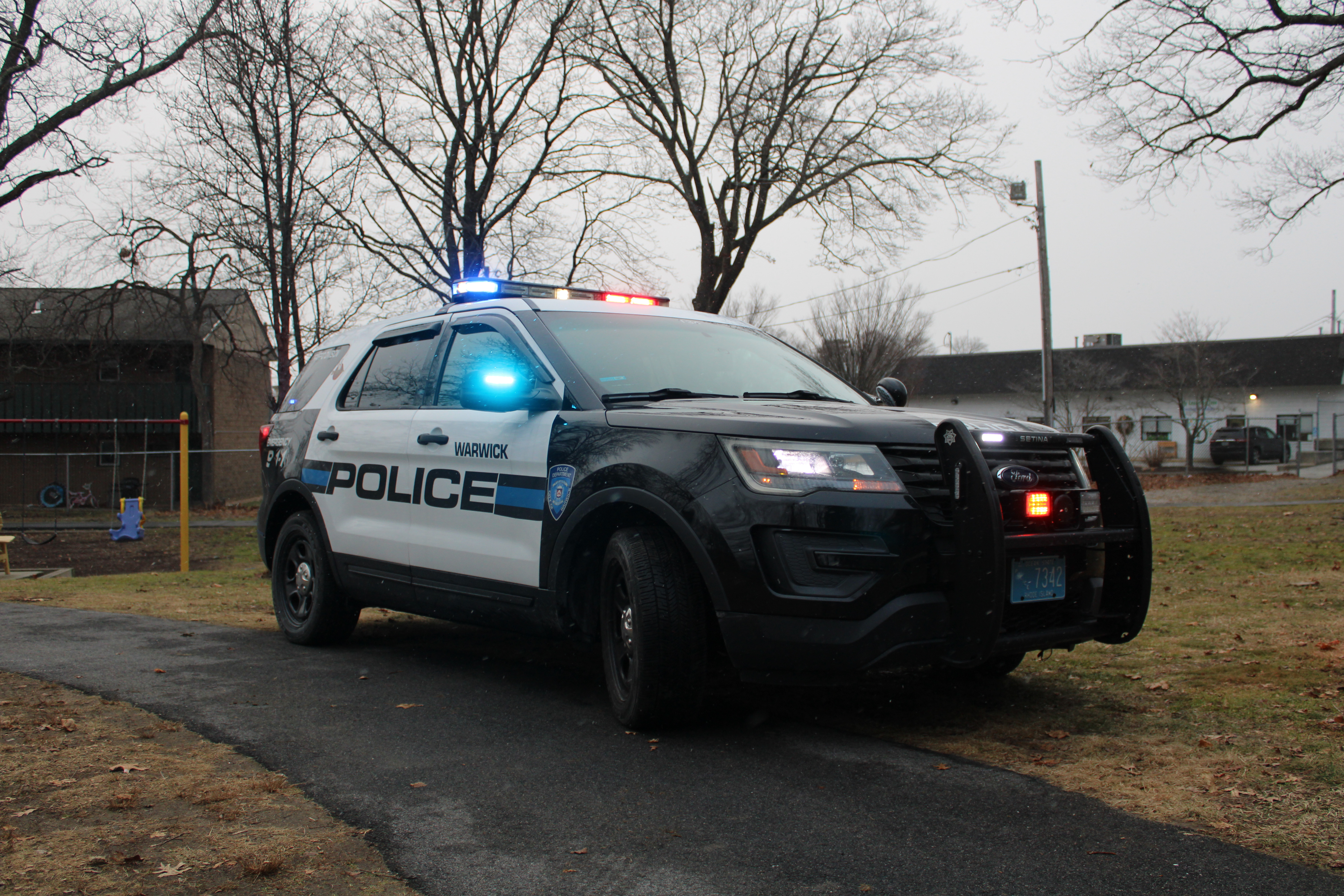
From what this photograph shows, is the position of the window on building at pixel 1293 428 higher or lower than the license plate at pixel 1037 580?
higher

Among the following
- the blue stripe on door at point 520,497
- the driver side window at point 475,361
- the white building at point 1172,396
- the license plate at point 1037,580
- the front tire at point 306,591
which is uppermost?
the white building at point 1172,396

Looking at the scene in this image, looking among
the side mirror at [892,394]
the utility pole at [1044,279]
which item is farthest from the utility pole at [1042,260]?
the side mirror at [892,394]

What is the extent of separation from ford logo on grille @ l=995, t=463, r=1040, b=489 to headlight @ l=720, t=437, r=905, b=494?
0.39m

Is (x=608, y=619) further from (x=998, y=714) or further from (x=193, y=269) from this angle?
(x=193, y=269)

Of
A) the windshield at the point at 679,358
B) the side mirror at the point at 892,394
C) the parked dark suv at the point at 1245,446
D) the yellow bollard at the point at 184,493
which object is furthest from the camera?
the parked dark suv at the point at 1245,446

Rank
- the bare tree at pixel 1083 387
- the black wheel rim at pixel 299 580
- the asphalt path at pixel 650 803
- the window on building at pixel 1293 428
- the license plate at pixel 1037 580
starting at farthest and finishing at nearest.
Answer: the bare tree at pixel 1083 387, the window on building at pixel 1293 428, the black wheel rim at pixel 299 580, the license plate at pixel 1037 580, the asphalt path at pixel 650 803

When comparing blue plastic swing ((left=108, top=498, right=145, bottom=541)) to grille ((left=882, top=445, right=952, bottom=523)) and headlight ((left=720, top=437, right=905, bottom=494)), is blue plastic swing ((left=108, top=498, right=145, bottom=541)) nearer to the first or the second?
headlight ((left=720, top=437, right=905, bottom=494))

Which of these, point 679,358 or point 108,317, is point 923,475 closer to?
point 679,358

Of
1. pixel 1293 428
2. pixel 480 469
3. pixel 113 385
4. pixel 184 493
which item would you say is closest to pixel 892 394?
pixel 480 469

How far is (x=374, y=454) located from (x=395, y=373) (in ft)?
1.55

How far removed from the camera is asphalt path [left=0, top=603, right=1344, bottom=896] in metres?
2.82

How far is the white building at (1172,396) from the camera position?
1829 inches

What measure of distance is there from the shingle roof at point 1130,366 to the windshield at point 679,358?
4093 centimetres

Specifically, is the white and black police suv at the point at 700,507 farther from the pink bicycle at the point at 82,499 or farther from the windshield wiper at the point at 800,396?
the pink bicycle at the point at 82,499
